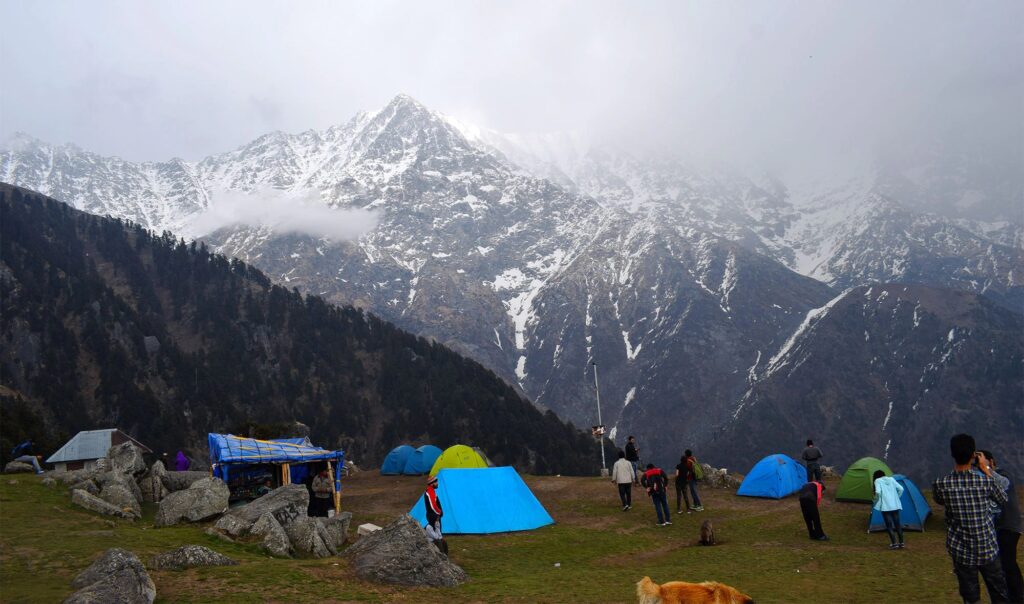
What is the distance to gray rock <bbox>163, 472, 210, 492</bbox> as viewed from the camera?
26.4 metres

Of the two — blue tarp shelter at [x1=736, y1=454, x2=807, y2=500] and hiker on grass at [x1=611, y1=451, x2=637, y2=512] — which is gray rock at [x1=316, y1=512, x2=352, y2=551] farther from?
blue tarp shelter at [x1=736, y1=454, x2=807, y2=500]

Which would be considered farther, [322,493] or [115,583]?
[322,493]

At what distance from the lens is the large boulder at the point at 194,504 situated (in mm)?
21016

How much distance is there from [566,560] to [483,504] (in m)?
6.04

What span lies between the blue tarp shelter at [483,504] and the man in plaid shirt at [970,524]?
17.2 m

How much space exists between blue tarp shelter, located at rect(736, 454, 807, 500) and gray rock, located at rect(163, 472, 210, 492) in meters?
23.7

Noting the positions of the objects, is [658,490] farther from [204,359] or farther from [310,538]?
[204,359]

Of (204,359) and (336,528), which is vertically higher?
(204,359)

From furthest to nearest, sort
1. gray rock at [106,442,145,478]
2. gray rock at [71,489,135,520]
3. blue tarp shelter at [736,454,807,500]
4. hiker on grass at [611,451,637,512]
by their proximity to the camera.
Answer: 1. blue tarp shelter at [736,454,807,500]
2. hiker on grass at [611,451,637,512]
3. gray rock at [106,442,145,478]
4. gray rock at [71,489,135,520]

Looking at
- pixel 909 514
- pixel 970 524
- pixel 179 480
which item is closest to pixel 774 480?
pixel 909 514

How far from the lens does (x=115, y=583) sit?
1120cm

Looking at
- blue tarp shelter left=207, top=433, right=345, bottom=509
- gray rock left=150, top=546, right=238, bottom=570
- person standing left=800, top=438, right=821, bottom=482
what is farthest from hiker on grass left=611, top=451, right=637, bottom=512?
gray rock left=150, top=546, right=238, bottom=570

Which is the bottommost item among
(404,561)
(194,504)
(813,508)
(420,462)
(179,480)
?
(813,508)

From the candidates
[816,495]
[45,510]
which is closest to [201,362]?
[45,510]
